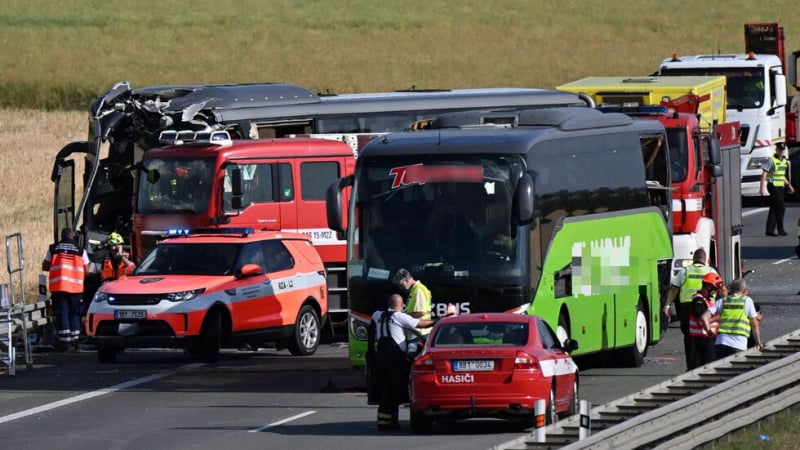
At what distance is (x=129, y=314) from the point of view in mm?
23750

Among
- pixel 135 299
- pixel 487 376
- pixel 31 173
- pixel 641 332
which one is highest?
pixel 31 173

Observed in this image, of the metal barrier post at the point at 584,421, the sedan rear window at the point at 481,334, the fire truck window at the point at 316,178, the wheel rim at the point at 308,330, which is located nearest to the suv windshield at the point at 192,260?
the wheel rim at the point at 308,330

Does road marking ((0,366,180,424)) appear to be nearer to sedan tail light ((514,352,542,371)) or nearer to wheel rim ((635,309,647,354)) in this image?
sedan tail light ((514,352,542,371))

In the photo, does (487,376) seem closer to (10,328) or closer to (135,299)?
(135,299)

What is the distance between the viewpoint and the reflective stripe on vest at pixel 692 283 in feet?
68.1

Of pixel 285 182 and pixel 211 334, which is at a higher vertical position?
pixel 285 182

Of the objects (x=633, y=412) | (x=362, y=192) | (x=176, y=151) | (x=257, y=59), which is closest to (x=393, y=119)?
(x=176, y=151)

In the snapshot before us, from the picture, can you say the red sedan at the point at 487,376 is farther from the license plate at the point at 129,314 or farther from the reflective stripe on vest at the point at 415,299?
the license plate at the point at 129,314

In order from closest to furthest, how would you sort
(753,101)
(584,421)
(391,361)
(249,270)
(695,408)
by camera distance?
(584,421) < (695,408) < (391,361) < (249,270) < (753,101)

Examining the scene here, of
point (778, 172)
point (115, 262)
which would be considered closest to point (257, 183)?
point (115, 262)

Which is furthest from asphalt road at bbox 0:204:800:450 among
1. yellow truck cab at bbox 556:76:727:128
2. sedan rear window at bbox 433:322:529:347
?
yellow truck cab at bbox 556:76:727:128

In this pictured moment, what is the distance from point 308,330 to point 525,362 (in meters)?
9.52

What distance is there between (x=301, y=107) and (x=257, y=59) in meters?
48.6

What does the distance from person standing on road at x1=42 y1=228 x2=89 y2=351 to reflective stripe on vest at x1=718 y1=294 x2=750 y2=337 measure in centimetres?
1075
